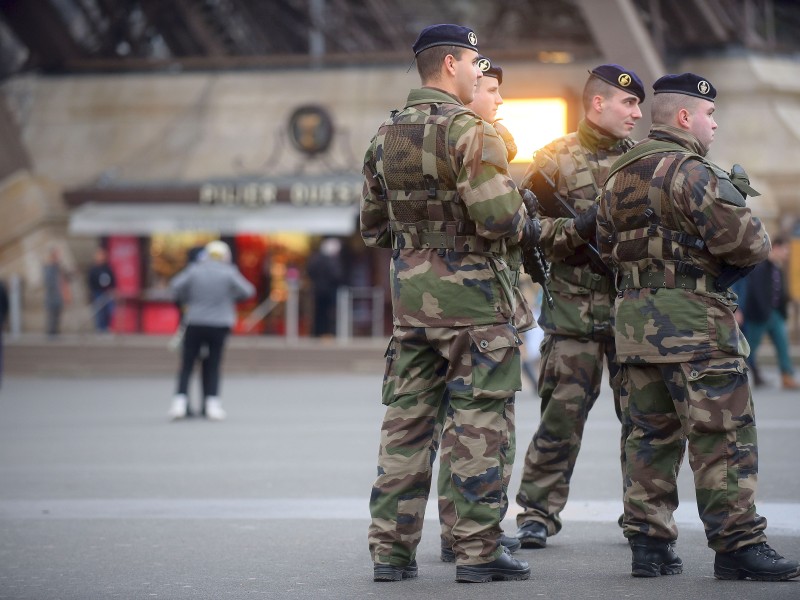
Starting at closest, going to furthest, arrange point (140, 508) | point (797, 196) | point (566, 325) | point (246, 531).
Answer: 1. point (566, 325)
2. point (246, 531)
3. point (140, 508)
4. point (797, 196)

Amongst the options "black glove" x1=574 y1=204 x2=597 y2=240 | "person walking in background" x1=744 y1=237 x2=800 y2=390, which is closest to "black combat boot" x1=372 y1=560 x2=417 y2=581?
"black glove" x1=574 y1=204 x2=597 y2=240

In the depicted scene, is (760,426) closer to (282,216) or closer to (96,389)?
(96,389)

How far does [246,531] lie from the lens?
6.98 meters

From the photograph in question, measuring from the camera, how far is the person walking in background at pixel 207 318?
524 inches

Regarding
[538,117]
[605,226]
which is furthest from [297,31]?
[605,226]

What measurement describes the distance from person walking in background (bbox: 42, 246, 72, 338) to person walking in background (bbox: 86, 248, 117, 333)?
22.7 inches

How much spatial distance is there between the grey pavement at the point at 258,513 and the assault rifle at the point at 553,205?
4.02ft

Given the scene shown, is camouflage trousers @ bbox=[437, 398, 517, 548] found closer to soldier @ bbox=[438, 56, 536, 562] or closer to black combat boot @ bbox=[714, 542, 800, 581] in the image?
soldier @ bbox=[438, 56, 536, 562]

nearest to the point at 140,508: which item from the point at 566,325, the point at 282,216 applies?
the point at 566,325

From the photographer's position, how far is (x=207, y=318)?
43.5ft

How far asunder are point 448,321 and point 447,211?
412 mm

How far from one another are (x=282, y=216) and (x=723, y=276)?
69.6 feet

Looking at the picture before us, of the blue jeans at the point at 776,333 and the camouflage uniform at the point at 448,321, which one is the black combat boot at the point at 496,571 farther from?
the blue jeans at the point at 776,333

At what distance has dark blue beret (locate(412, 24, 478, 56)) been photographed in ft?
18.1
